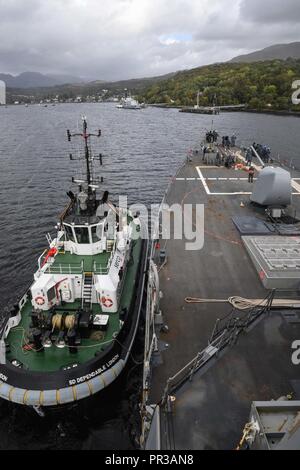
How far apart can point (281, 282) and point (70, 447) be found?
1349 cm

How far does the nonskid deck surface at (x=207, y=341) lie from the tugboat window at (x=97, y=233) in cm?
474

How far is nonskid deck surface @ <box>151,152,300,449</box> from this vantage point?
1086cm

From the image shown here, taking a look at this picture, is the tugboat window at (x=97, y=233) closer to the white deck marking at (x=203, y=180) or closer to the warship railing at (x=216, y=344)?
the warship railing at (x=216, y=344)

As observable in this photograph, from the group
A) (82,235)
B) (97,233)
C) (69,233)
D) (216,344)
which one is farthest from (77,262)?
(216,344)

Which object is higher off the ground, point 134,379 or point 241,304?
point 241,304

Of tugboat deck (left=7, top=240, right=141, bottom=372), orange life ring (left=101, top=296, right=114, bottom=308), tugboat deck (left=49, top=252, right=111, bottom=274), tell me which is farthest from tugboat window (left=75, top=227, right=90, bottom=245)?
orange life ring (left=101, top=296, right=114, bottom=308)

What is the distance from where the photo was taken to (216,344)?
14531 millimetres

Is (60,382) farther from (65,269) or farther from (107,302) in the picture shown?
(65,269)

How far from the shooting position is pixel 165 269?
857 inches

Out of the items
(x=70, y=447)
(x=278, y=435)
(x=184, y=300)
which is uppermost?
(x=278, y=435)

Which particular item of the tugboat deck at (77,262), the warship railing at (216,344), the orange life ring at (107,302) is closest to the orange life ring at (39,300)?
the tugboat deck at (77,262)

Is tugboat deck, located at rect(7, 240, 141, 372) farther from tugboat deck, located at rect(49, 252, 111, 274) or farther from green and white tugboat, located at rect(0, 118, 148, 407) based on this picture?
tugboat deck, located at rect(49, 252, 111, 274)
